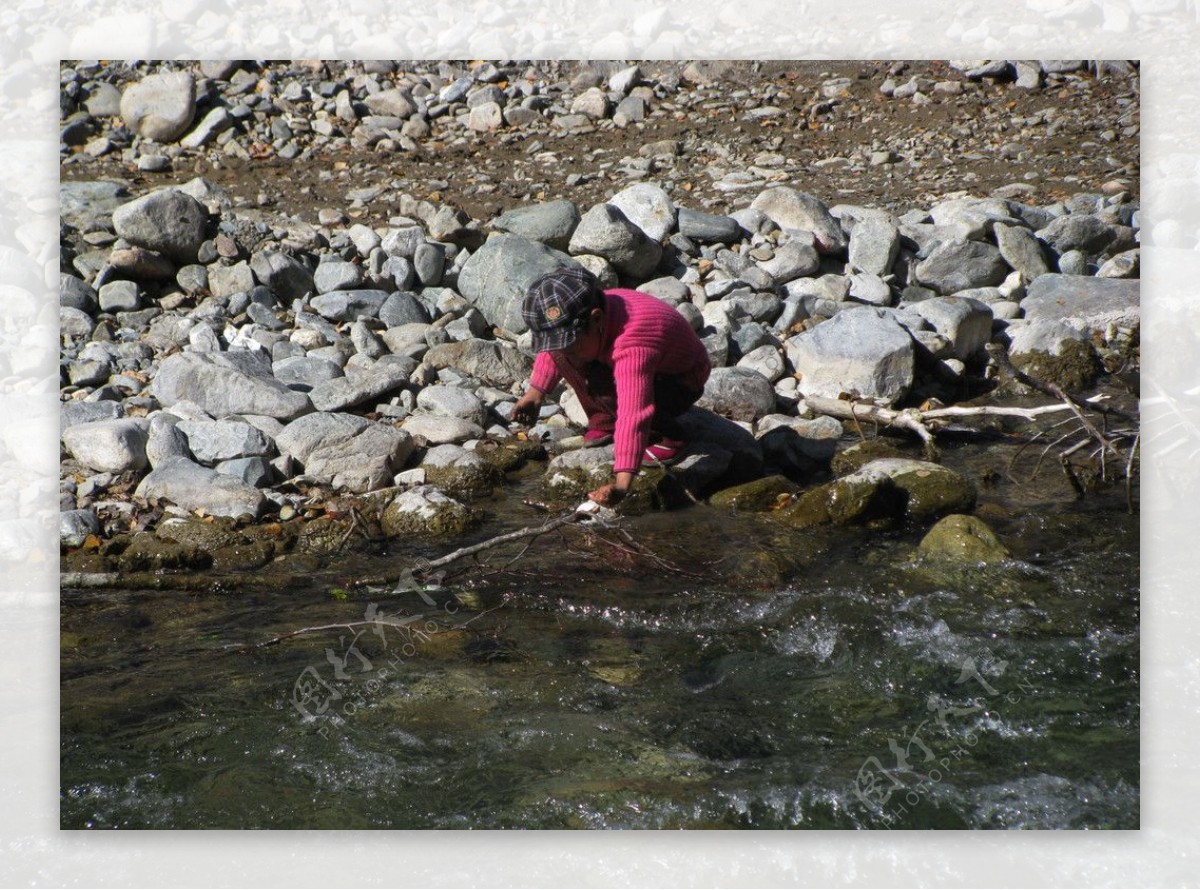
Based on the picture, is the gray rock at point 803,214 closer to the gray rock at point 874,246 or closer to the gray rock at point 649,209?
the gray rock at point 874,246

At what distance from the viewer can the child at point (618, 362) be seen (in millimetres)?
3508

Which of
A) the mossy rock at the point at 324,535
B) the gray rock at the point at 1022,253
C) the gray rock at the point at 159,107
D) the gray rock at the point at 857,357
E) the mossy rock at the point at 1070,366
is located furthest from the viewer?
the gray rock at the point at 159,107

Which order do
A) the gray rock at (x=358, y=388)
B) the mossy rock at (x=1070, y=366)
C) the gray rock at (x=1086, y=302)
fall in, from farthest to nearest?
the gray rock at (x=1086, y=302) → the mossy rock at (x=1070, y=366) → the gray rock at (x=358, y=388)

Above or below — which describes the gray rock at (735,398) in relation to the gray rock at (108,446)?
above

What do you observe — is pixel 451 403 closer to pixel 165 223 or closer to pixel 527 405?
pixel 527 405

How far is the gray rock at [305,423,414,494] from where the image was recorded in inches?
161

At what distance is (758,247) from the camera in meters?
5.84

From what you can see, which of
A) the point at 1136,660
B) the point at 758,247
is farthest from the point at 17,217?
the point at 1136,660

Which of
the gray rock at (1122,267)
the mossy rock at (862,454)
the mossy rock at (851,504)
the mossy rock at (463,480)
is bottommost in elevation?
the mossy rock at (851,504)

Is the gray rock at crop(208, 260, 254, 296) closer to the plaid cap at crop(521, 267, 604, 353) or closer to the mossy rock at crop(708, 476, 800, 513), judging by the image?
the plaid cap at crop(521, 267, 604, 353)

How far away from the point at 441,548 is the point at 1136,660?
2238 millimetres

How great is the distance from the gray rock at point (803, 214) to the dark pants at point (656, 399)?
2068mm

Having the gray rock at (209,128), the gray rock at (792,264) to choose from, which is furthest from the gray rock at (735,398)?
the gray rock at (209,128)

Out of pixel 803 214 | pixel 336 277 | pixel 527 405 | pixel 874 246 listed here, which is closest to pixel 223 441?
pixel 527 405
